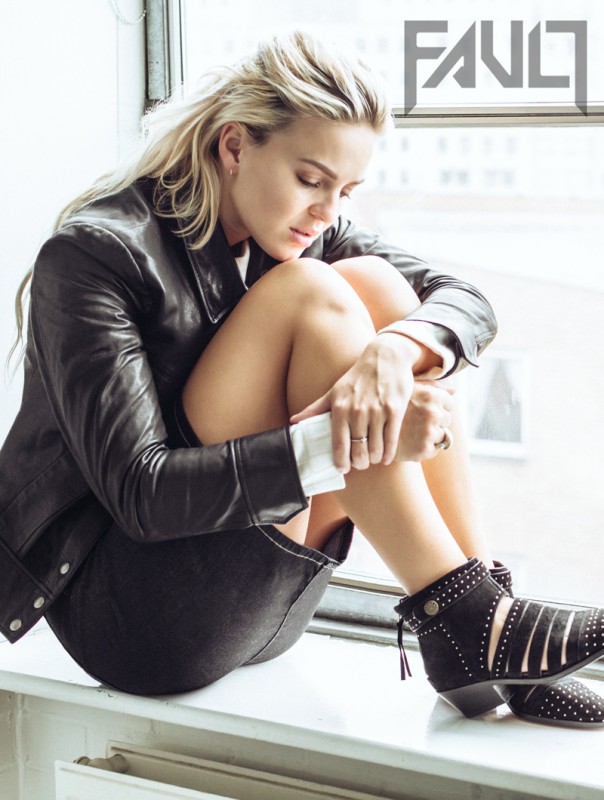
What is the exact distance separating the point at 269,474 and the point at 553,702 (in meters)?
0.48

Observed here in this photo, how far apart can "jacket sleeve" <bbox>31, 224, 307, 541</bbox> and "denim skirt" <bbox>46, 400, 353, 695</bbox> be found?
0.25 ft

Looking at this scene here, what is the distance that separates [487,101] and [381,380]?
0.69 m

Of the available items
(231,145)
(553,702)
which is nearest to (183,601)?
(553,702)

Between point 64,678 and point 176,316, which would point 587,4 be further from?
point 64,678

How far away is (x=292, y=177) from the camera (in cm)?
120

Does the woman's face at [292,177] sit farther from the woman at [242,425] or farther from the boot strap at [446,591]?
the boot strap at [446,591]

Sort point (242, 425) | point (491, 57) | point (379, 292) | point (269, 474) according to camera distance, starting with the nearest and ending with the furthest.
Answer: point (269, 474) → point (242, 425) → point (379, 292) → point (491, 57)

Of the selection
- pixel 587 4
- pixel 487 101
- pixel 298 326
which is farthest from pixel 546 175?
pixel 298 326

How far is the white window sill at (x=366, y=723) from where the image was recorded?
1.12 m

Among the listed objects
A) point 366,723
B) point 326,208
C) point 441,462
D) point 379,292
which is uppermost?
point 326,208

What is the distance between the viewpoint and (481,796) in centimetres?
128

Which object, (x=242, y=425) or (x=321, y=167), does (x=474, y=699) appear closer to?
(x=242, y=425)

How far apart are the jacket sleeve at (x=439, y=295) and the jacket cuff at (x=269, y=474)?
29 centimetres

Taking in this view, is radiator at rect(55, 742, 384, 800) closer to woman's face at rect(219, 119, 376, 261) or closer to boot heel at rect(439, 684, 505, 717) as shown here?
boot heel at rect(439, 684, 505, 717)
